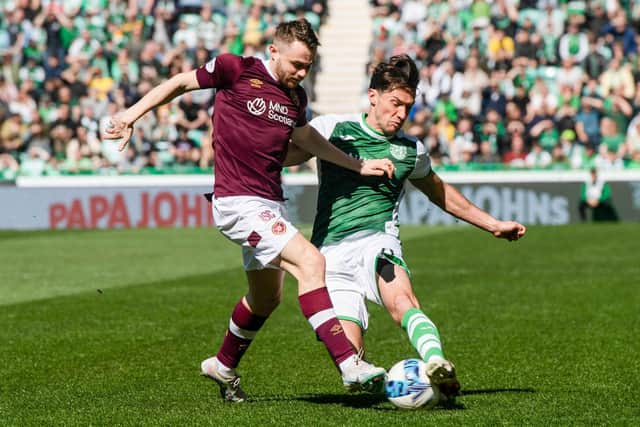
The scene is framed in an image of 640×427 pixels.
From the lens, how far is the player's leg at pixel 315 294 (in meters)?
6.77

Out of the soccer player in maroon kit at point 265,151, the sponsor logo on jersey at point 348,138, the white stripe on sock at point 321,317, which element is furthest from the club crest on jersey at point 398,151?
the white stripe on sock at point 321,317

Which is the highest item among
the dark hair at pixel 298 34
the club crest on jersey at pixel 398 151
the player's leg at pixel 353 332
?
the dark hair at pixel 298 34

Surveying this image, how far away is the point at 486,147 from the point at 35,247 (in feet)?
29.8

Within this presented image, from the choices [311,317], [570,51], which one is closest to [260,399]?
[311,317]

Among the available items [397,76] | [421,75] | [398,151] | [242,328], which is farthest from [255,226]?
[421,75]

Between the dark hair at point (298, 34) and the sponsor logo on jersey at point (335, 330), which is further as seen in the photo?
the dark hair at point (298, 34)

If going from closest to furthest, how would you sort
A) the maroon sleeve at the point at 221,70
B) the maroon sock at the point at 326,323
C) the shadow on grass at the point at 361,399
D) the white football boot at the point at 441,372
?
the white football boot at the point at 441,372 < the maroon sock at the point at 326,323 < the maroon sleeve at the point at 221,70 < the shadow on grass at the point at 361,399

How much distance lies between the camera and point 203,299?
537 inches

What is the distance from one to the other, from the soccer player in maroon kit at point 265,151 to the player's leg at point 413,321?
0.37 meters

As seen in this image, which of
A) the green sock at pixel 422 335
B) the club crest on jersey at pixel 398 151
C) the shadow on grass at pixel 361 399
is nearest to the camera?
the green sock at pixel 422 335

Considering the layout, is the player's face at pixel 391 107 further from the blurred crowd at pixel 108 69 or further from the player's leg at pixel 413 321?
the blurred crowd at pixel 108 69

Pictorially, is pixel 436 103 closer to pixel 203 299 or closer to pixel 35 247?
pixel 35 247

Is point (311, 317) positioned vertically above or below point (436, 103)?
above

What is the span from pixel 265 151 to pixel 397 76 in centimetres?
89
